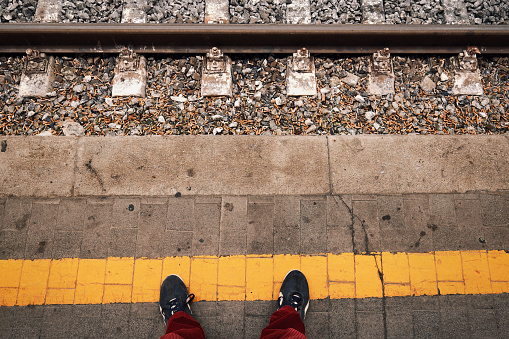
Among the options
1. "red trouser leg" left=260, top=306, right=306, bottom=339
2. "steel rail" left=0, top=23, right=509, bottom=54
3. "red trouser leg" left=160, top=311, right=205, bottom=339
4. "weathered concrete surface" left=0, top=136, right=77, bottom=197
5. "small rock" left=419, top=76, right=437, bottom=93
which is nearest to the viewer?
"red trouser leg" left=260, top=306, right=306, bottom=339

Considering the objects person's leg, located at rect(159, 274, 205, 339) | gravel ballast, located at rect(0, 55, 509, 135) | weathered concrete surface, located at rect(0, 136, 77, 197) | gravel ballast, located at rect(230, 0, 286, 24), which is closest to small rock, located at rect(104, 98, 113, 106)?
gravel ballast, located at rect(0, 55, 509, 135)

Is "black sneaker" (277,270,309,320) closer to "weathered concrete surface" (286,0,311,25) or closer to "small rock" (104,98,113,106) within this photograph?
"small rock" (104,98,113,106)

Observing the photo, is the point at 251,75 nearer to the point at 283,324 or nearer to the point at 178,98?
the point at 178,98

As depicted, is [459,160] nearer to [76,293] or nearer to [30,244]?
[76,293]

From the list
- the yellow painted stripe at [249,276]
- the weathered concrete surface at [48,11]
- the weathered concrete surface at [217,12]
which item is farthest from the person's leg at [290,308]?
the weathered concrete surface at [48,11]

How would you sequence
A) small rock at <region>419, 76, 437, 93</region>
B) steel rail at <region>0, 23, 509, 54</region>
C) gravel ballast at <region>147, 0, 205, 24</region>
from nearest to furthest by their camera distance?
1. steel rail at <region>0, 23, 509, 54</region>
2. small rock at <region>419, 76, 437, 93</region>
3. gravel ballast at <region>147, 0, 205, 24</region>

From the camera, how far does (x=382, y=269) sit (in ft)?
12.1

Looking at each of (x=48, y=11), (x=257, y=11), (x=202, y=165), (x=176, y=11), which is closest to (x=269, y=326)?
(x=202, y=165)

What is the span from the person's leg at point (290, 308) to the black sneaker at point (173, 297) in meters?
0.95

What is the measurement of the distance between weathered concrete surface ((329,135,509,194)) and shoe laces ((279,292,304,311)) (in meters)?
1.31

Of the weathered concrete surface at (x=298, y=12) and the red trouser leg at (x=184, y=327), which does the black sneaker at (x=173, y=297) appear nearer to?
the red trouser leg at (x=184, y=327)

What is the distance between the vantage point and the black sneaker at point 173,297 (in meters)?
3.47

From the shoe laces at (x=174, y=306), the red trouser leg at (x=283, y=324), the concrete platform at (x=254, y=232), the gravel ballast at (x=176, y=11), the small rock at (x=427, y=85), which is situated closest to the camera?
the red trouser leg at (x=283, y=324)

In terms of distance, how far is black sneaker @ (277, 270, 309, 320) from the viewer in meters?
3.48
